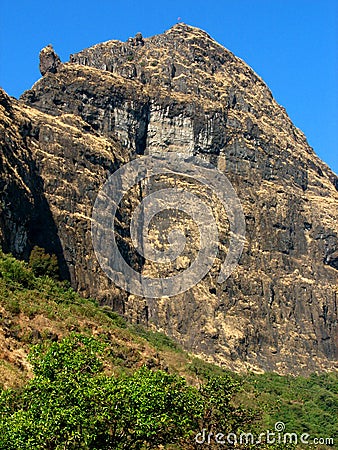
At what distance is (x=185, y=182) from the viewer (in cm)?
12756

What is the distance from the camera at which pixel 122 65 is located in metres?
137

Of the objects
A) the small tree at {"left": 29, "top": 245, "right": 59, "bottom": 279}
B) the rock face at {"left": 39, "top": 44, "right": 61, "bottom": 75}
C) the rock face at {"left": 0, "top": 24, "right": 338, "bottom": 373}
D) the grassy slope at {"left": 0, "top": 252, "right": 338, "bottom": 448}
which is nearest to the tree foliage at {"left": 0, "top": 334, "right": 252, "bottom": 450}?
the grassy slope at {"left": 0, "top": 252, "right": 338, "bottom": 448}

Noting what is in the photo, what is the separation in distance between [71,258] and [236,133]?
56.0m

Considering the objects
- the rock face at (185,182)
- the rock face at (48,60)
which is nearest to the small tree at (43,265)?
the rock face at (185,182)

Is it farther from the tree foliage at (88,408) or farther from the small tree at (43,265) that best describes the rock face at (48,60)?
the tree foliage at (88,408)

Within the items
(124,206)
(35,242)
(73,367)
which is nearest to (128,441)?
(73,367)

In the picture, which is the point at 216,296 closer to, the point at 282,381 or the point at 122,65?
the point at 282,381

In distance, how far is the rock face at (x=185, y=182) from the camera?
99.1 meters

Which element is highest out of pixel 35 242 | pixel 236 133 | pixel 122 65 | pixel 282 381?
pixel 122 65

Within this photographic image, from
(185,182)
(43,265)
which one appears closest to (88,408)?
(43,265)

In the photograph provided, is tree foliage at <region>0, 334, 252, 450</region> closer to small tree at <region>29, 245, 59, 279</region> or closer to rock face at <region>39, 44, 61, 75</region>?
small tree at <region>29, 245, 59, 279</region>

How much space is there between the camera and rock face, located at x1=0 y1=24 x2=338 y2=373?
325 feet

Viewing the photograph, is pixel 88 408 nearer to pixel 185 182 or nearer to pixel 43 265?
pixel 43 265

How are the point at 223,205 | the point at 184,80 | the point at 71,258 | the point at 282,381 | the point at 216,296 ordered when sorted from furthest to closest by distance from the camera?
the point at 184,80 < the point at 223,205 < the point at 216,296 < the point at 282,381 < the point at 71,258
